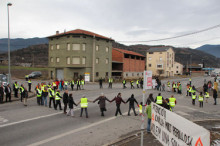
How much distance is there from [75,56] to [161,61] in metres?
47.5

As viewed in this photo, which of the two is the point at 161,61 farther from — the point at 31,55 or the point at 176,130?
the point at 31,55

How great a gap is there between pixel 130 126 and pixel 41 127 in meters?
4.93

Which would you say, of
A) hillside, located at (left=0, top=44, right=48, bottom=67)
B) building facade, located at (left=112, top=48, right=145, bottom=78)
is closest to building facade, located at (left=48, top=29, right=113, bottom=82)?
building facade, located at (left=112, top=48, right=145, bottom=78)

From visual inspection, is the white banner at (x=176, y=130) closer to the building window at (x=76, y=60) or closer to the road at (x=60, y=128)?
the road at (x=60, y=128)

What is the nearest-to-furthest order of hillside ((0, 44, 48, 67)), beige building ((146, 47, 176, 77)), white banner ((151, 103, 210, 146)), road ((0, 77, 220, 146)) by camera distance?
1. white banner ((151, 103, 210, 146))
2. road ((0, 77, 220, 146))
3. beige building ((146, 47, 176, 77))
4. hillside ((0, 44, 48, 67))

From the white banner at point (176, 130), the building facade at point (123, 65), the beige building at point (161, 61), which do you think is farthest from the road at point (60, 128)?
the beige building at point (161, 61)

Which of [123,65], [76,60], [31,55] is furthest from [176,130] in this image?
[31,55]

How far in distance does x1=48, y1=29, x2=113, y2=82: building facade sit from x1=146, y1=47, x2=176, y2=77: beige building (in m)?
40.5

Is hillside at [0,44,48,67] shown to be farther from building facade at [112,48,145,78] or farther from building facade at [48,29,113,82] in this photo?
building facade at [48,29,113,82]

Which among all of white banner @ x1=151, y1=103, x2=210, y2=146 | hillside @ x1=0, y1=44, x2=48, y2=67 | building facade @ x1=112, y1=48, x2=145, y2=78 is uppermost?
hillside @ x1=0, y1=44, x2=48, y2=67

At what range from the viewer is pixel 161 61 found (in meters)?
75.1

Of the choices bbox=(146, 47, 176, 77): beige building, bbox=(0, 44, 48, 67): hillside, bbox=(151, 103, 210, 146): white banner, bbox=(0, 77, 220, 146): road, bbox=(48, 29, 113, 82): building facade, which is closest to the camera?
bbox=(151, 103, 210, 146): white banner

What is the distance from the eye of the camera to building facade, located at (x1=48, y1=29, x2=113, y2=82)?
38969mm

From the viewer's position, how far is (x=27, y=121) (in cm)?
1013
